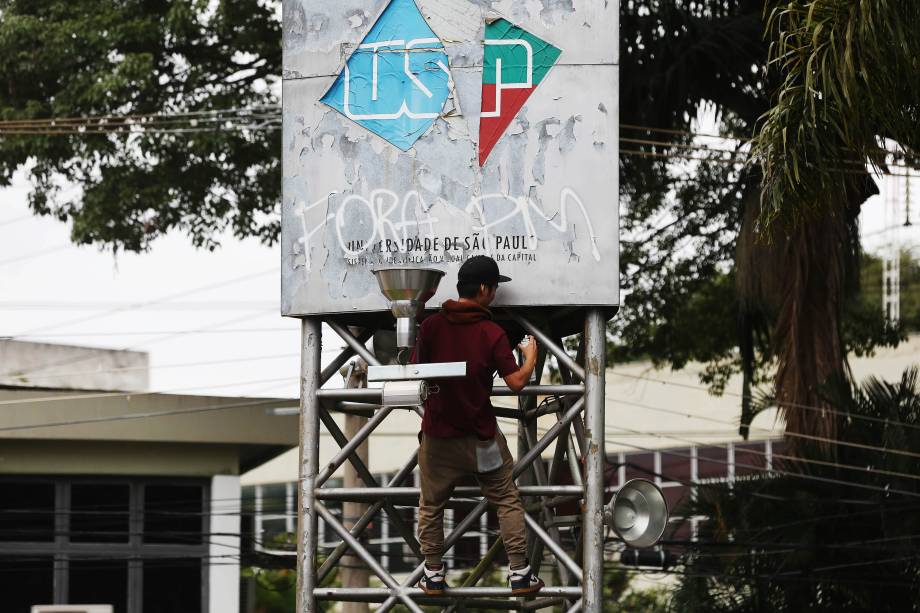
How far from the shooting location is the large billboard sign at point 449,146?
7.89 metres

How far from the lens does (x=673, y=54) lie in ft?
51.3

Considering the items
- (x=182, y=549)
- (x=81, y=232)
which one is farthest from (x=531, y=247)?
(x=182, y=549)

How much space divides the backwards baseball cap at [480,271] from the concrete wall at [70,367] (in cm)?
1293

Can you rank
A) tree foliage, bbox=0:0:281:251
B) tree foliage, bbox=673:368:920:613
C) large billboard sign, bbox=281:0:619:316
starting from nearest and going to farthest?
1. large billboard sign, bbox=281:0:619:316
2. tree foliage, bbox=673:368:920:613
3. tree foliage, bbox=0:0:281:251

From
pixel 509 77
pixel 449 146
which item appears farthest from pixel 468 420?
pixel 509 77

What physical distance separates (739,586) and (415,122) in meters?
7.50

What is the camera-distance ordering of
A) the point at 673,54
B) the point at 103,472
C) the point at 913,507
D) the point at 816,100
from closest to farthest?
1. the point at 816,100
2. the point at 913,507
3. the point at 673,54
4. the point at 103,472

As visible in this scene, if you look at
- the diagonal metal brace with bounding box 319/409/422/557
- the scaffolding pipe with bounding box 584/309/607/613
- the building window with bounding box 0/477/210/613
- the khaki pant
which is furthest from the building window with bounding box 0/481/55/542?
the scaffolding pipe with bounding box 584/309/607/613

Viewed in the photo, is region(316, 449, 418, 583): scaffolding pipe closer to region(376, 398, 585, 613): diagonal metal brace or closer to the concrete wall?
region(376, 398, 585, 613): diagonal metal brace

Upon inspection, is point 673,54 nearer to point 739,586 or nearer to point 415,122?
point 739,586

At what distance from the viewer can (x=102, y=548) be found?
17.8 meters

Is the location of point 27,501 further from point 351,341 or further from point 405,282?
point 405,282

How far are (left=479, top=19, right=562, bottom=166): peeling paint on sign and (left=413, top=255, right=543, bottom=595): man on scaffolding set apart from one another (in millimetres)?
837

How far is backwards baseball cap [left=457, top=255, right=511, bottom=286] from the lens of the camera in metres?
7.54
